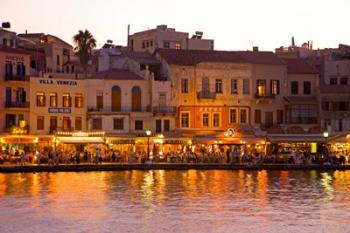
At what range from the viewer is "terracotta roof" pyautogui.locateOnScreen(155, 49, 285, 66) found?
7112cm

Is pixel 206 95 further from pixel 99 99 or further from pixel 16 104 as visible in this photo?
pixel 16 104

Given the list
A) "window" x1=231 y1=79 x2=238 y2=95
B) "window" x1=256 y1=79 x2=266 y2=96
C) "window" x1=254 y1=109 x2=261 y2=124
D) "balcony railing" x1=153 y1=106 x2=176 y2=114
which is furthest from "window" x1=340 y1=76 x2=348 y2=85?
"balcony railing" x1=153 y1=106 x2=176 y2=114

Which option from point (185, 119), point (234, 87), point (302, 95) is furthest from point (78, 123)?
point (302, 95)

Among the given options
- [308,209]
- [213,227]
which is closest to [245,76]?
[308,209]

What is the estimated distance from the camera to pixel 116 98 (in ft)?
225

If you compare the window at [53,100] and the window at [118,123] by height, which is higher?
the window at [53,100]

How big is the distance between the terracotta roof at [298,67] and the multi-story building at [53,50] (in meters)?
24.5

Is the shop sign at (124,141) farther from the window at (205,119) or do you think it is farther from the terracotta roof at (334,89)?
the terracotta roof at (334,89)

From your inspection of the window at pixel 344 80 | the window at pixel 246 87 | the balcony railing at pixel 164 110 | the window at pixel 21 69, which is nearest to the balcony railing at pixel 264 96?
the window at pixel 246 87

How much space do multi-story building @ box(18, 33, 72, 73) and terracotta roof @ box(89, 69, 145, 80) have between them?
13166mm

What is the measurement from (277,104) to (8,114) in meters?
24.3

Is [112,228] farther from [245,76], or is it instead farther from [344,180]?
[245,76]

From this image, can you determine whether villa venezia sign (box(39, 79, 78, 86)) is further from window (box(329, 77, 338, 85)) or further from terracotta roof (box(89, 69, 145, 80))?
window (box(329, 77, 338, 85))

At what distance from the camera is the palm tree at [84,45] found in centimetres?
8462
